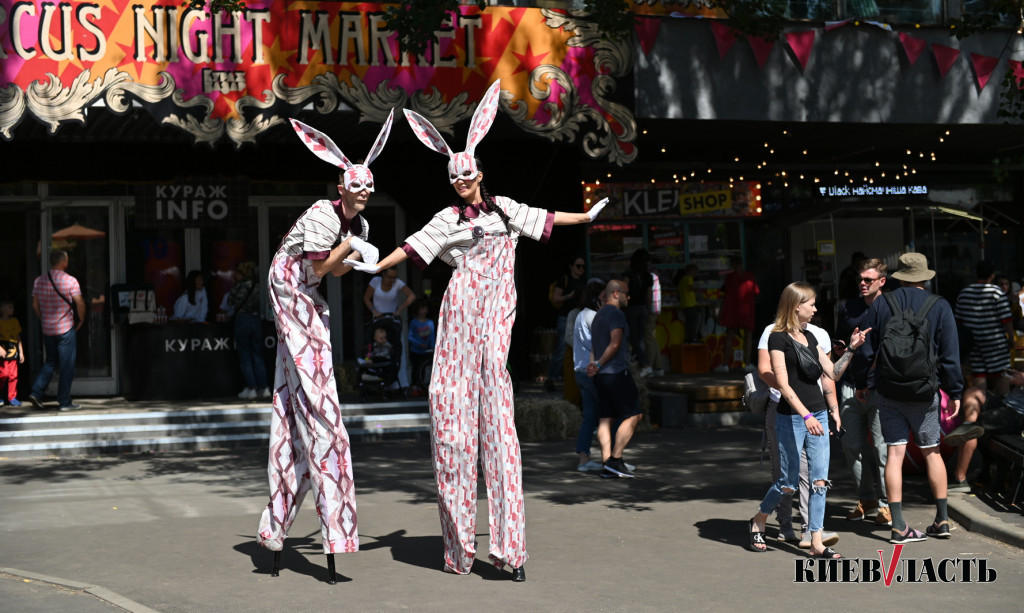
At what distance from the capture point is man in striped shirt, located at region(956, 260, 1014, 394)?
1045 centimetres

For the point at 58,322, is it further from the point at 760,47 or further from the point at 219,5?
the point at 760,47

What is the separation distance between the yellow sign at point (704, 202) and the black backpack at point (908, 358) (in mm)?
11946

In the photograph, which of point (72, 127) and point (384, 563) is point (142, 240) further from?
point (384, 563)

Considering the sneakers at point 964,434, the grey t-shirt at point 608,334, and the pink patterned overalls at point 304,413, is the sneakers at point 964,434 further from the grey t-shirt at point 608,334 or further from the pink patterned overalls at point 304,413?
the pink patterned overalls at point 304,413

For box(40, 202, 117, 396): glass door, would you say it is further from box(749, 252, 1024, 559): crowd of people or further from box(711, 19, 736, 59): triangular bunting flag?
box(749, 252, 1024, 559): crowd of people

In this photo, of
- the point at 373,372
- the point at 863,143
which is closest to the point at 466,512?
the point at 373,372

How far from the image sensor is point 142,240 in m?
16.7

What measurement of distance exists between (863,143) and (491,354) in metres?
13.1

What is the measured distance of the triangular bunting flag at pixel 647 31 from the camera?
49.3 feet

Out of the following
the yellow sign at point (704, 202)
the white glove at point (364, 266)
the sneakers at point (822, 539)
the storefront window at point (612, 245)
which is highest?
the yellow sign at point (704, 202)

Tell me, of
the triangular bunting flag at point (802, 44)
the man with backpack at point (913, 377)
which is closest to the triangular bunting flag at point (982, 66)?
the triangular bunting flag at point (802, 44)

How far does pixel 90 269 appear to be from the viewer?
16547 millimetres

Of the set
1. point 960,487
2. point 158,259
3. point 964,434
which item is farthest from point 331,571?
point 158,259

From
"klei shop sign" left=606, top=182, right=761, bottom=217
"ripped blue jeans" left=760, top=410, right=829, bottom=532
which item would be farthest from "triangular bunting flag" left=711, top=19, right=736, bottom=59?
"ripped blue jeans" left=760, top=410, right=829, bottom=532
